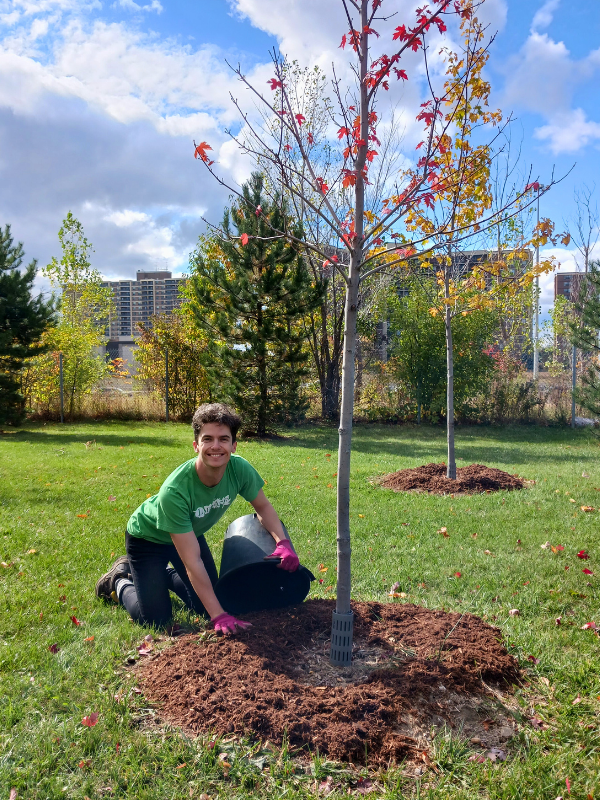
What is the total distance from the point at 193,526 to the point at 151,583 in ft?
1.48

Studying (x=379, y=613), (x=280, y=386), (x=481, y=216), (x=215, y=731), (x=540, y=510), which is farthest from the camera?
(x=280, y=386)

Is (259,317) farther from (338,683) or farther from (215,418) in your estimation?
(338,683)

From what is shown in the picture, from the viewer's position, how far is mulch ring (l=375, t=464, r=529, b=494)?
705 centimetres

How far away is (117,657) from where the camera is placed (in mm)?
2904

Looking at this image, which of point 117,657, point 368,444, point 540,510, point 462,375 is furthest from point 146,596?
point 462,375

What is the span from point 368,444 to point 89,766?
9948 mm

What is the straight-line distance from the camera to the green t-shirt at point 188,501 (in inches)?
114

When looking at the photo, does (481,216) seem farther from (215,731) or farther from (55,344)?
(55,344)

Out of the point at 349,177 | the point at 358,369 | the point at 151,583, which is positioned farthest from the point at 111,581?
the point at 358,369

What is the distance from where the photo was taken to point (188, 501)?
298 centimetres

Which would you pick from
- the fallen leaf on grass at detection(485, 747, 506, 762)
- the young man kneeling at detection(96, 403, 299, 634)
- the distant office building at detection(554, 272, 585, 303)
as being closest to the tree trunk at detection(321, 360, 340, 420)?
the distant office building at detection(554, 272, 585, 303)

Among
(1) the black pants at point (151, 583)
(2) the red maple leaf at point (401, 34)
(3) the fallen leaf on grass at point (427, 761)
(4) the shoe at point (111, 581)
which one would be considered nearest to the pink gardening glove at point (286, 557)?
(1) the black pants at point (151, 583)

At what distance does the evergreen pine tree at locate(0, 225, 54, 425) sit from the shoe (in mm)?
10631

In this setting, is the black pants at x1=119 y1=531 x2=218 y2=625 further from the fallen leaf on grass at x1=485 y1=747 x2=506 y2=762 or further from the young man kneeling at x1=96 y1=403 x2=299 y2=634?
the fallen leaf on grass at x1=485 y1=747 x2=506 y2=762
